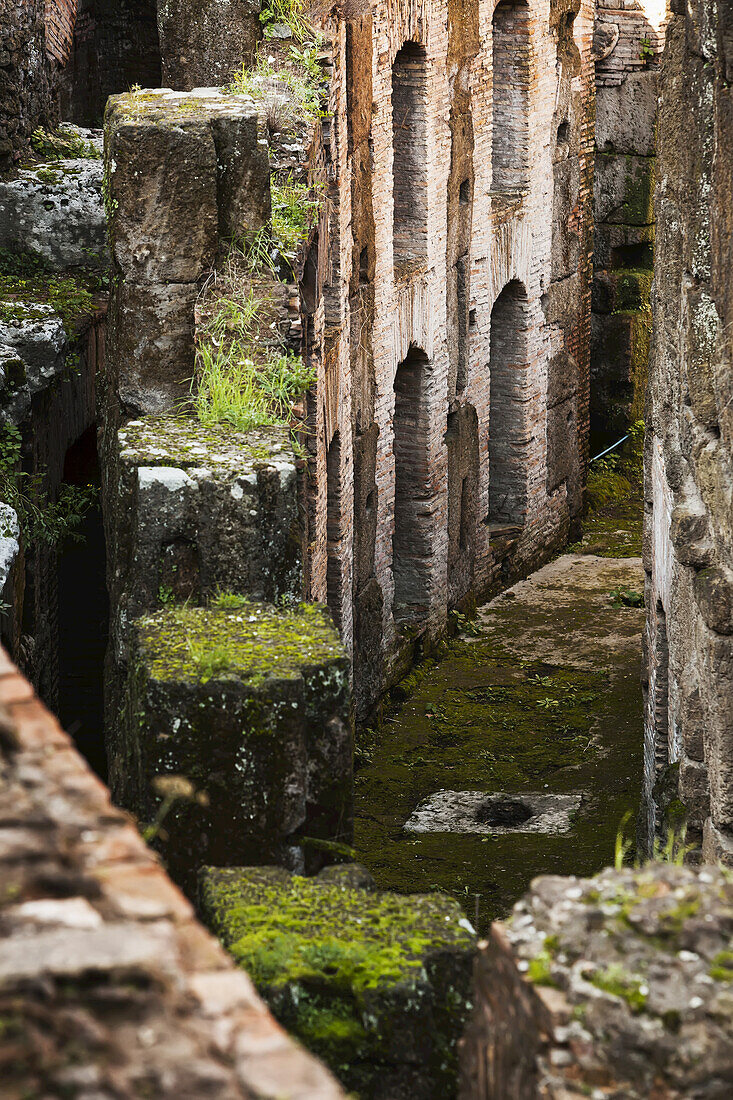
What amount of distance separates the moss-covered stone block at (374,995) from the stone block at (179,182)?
392 cm

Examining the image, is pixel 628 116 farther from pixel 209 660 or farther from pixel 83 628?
pixel 209 660

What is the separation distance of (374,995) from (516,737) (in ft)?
22.5

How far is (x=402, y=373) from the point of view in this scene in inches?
451

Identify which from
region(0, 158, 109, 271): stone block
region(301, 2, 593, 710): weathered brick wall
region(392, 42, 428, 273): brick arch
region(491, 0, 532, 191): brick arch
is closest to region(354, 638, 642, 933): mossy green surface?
region(301, 2, 593, 710): weathered brick wall

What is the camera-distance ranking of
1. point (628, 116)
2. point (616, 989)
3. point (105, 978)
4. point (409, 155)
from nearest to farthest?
1. point (105, 978)
2. point (616, 989)
3. point (409, 155)
4. point (628, 116)

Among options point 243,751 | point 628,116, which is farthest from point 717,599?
point 628,116

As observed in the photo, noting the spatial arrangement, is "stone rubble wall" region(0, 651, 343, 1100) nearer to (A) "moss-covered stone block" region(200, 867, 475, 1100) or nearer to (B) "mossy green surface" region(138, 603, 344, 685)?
(A) "moss-covered stone block" region(200, 867, 475, 1100)

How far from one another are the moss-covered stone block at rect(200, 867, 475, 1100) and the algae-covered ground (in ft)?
13.6

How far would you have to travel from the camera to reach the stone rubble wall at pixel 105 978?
2254mm

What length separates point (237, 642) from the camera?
16.6 feet

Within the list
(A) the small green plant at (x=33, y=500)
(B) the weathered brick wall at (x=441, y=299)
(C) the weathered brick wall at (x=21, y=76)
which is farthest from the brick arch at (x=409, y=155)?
(A) the small green plant at (x=33, y=500)

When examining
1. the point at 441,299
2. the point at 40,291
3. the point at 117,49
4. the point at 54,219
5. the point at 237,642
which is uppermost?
the point at 117,49

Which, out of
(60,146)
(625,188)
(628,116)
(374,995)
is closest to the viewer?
(374,995)

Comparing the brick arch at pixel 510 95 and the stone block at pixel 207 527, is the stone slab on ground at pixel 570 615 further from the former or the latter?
the stone block at pixel 207 527
